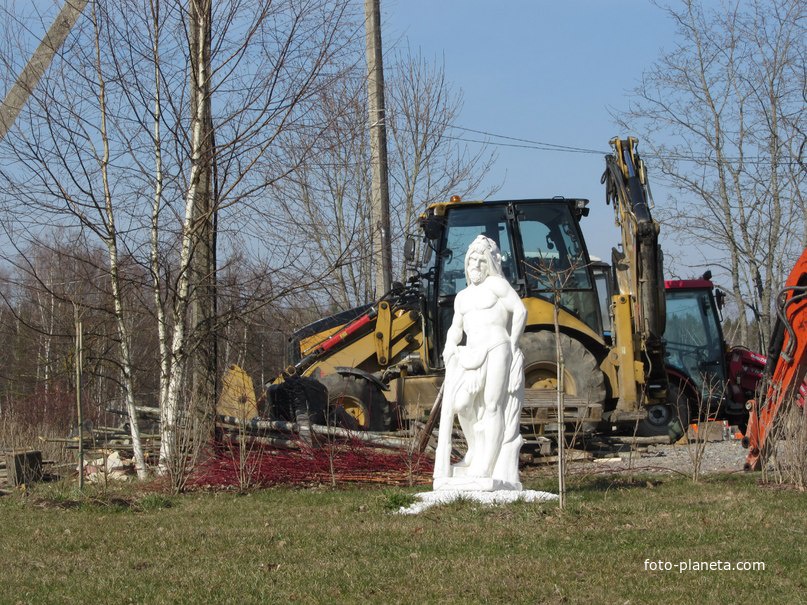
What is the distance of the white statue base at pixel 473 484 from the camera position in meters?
9.88

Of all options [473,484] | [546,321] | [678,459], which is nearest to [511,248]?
[546,321]

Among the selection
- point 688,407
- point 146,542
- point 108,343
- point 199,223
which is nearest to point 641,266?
point 688,407

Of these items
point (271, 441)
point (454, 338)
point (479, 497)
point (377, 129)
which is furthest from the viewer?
point (377, 129)

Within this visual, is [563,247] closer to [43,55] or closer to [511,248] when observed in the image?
[511,248]

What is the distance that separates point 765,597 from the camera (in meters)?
6.04

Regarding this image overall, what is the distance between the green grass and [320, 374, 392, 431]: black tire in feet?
14.2

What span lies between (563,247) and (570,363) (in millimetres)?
1991

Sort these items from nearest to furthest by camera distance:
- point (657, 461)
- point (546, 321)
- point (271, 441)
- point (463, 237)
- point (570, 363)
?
point (271, 441)
point (657, 461)
point (570, 363)
point (546, 321)
point (463, 237)

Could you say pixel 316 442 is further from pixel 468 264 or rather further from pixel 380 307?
pixel 380 307

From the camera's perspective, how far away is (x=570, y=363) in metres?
14.4

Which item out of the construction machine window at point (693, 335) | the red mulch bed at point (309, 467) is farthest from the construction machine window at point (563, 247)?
the construction machine window at point (693, 335)

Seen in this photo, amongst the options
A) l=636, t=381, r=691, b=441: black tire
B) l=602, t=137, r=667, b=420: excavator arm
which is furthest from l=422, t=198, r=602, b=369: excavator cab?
l=636, t=381, r=691, b=441: black tire

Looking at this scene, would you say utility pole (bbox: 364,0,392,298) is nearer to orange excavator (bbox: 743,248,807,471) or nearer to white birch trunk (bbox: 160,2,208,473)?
white birch trunk (bbox: 160,2,208,473)

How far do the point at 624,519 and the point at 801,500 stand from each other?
204 cm
